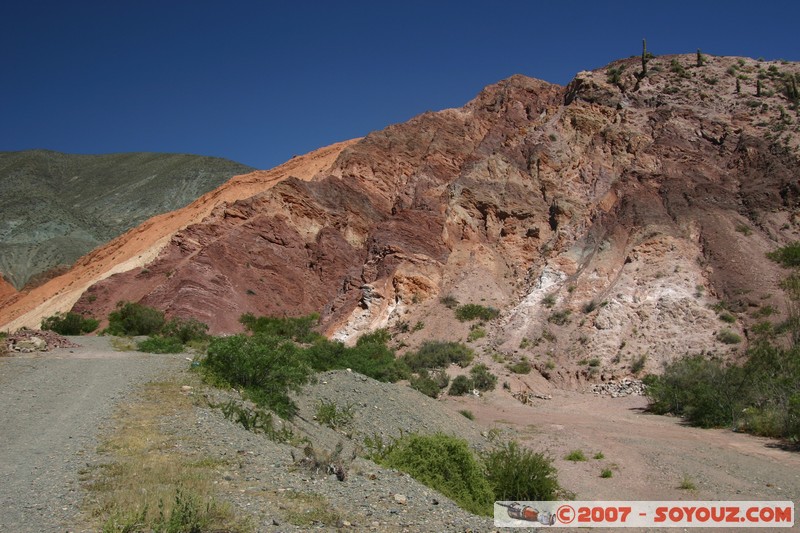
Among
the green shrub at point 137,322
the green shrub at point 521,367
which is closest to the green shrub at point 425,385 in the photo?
the green shrub at point 521,367

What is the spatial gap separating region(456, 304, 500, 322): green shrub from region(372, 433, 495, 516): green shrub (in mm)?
20673

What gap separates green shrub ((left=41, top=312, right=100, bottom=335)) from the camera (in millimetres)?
29686

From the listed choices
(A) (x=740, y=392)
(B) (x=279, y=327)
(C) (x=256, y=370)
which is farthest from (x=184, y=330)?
(A) (x=740, y=392)

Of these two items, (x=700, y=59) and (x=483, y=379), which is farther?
(x=700, y=59)

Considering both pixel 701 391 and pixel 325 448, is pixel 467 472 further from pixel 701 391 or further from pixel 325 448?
pixel 701 391

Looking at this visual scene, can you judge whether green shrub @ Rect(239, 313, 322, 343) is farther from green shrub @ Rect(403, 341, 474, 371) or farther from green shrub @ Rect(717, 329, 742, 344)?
green shrub @ Rect(717, 329, 742, 344)

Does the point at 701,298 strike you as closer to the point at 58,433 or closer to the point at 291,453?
the point at 291,453

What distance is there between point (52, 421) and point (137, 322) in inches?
786

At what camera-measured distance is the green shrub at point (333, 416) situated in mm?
12859

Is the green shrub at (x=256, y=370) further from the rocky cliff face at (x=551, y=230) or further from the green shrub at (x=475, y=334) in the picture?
the green shrub at (x=475, y=334)

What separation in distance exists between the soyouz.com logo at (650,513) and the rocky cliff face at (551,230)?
1520 centimetres

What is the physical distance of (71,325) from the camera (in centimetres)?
2994

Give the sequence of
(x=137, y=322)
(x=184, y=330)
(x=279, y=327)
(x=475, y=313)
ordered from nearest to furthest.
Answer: (x=184, y=330), (x=137, y=322), (x=475, y=313), (x=279, y=327)

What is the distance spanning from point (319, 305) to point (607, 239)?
1775 cm
